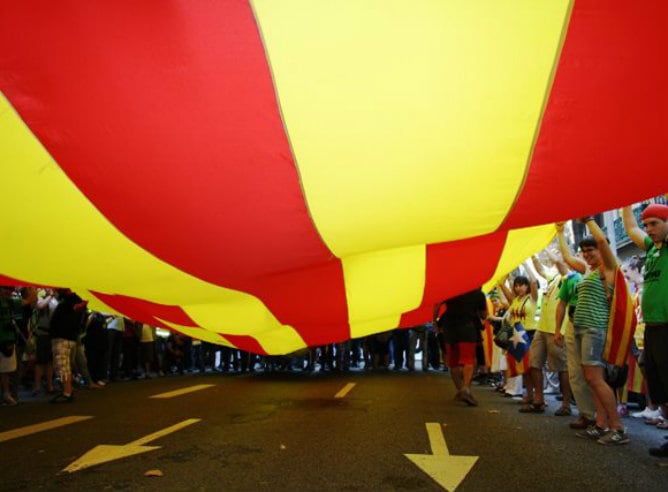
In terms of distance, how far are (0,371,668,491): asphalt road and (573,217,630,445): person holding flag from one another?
0.21 metres

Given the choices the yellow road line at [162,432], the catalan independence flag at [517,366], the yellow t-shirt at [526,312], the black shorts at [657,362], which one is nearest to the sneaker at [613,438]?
the black shorts at [657,362]

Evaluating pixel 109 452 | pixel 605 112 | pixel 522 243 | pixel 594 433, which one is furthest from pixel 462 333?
pixel 605 112

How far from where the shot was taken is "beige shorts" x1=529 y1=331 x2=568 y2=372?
612 cm

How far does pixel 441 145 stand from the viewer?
7.93 feet

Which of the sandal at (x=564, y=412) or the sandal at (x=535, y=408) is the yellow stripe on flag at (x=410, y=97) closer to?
the sandal at (x=564, y=412)

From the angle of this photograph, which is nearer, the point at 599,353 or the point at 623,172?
the point at 623,172

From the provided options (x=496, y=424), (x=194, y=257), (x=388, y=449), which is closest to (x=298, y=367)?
(x=496, y=424)

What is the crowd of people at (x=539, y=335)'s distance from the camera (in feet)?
12.8

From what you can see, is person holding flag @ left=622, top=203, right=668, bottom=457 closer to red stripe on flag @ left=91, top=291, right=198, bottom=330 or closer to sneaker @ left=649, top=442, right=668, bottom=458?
sneaker @ left=649, top=442, right=668, bottom=458

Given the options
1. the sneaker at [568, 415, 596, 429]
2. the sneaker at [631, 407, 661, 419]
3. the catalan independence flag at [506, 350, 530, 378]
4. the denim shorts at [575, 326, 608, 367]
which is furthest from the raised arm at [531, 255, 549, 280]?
the denim shorts at [575, 326, 608, 367]

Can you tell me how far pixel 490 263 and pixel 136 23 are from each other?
10.6 feet

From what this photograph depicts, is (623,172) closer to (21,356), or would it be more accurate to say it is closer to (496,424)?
(496,424)

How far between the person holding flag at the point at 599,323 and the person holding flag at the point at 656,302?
481 mm

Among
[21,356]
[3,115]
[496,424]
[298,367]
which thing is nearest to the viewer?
[3,115]
